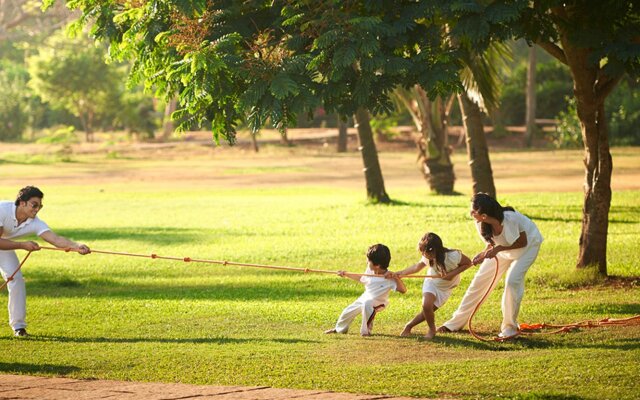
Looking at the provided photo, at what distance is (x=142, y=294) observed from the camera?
14.6 metres

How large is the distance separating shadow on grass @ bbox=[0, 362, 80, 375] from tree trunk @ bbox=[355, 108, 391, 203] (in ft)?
55.9

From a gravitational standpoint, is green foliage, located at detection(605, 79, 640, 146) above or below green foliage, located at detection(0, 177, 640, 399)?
above

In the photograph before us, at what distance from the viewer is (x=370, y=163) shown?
86.2 feet

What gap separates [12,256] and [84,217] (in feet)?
48.5

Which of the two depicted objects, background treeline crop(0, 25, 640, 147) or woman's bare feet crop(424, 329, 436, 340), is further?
background treeline crop(0, 25, 640, 147)

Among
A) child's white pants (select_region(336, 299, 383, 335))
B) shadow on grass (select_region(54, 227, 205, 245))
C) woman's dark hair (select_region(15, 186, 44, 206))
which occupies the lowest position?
shadow on grass (select_region(54, 227, 205, 245))

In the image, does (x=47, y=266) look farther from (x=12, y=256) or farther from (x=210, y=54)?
(x=210, y=54)

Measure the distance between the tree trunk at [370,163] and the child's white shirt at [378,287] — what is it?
15753 millimetres

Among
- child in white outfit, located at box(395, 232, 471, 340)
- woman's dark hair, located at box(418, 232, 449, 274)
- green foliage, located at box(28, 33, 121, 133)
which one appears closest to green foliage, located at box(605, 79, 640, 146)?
green foliage, located at box(28, 33, 121, 133)

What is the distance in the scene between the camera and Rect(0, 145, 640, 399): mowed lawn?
8609 mm

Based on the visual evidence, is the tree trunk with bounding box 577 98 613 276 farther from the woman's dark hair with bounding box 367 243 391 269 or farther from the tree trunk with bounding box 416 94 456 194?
the tree trunk with bounding box 416 94 456 194

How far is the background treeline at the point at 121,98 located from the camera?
47469mm

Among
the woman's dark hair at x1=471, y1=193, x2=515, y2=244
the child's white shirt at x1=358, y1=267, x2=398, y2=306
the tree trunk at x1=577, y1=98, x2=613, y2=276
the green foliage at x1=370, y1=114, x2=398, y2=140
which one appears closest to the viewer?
the woman's dark hair at x1=471, y1=193, x2=515, y2=244

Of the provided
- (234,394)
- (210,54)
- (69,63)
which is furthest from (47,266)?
(69,63)
